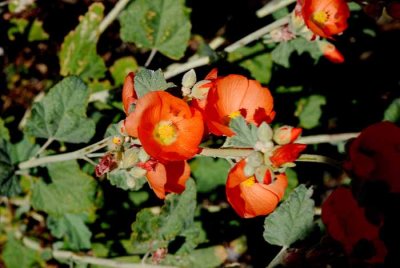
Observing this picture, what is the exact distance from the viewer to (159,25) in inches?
82.1

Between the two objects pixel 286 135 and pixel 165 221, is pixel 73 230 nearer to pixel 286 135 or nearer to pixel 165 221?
pixel 165 221

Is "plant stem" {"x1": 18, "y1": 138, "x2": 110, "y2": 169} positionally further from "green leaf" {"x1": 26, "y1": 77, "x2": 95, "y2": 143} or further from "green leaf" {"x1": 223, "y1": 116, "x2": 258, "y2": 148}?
"green leaf" {"x1": 223, "y1": 116, "x2": 258, "y2": 148}

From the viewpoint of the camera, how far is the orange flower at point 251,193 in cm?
119

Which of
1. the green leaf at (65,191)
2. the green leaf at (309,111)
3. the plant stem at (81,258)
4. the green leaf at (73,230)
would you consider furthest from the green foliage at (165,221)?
the green leaf at (309,111)

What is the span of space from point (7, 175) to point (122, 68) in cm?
77

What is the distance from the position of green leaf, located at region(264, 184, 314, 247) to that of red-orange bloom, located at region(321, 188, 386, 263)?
0.68 feet

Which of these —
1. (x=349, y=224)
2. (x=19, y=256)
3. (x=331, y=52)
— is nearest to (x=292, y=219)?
(x=349, y=224)

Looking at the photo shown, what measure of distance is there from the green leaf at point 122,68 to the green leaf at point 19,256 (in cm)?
92

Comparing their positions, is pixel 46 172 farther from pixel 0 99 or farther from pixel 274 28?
pixel 274 28

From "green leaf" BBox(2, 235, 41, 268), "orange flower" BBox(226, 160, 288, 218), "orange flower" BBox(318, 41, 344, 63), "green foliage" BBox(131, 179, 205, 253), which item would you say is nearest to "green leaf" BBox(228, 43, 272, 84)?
"orange flower" BBox(318, 41, 344, 63)

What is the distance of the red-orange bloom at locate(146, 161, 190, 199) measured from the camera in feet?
4.19

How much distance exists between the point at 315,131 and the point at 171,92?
1.44 meters

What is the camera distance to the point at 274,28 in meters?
1.92

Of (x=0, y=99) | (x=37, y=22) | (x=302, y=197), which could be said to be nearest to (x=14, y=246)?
(x=0, y=99)
